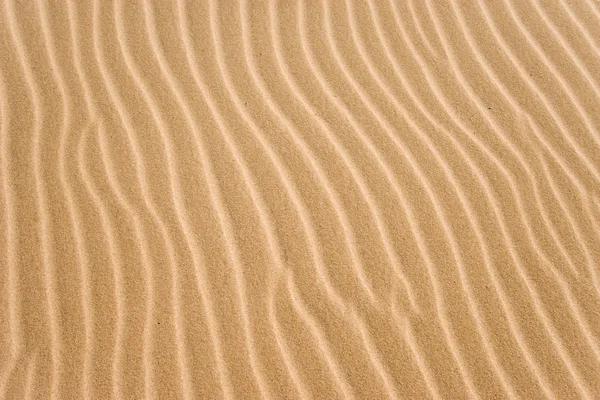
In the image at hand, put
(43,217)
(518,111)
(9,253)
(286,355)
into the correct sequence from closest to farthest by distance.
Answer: (286,355), (9,253), (43,217), (518,111)

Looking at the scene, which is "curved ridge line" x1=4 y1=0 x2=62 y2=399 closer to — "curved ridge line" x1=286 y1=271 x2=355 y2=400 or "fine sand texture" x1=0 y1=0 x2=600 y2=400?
"fine sand texture" x1=0 y1=0 x2=600 y2=400

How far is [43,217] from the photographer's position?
10.0 feet

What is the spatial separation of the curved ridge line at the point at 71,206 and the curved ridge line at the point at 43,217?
92mm

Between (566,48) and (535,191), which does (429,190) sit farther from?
(566,48)

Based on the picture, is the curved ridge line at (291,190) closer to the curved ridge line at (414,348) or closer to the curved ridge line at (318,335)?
the curved ridge line at (318,335)

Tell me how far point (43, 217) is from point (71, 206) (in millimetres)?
120

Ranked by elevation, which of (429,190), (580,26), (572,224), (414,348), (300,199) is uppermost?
(580,26)

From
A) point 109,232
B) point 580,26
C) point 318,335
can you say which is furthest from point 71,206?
point 580,26

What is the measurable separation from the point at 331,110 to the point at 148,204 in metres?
1.01

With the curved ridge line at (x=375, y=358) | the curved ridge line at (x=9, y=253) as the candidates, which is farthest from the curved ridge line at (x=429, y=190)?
the curved ridge line at (x=9, y=253)

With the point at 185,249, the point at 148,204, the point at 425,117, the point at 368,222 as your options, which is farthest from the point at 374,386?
the point at 425,117

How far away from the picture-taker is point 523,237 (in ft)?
10.1

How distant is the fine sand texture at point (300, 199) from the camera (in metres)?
2.69

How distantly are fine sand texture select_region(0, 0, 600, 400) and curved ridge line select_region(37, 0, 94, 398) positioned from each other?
0.03 feet
